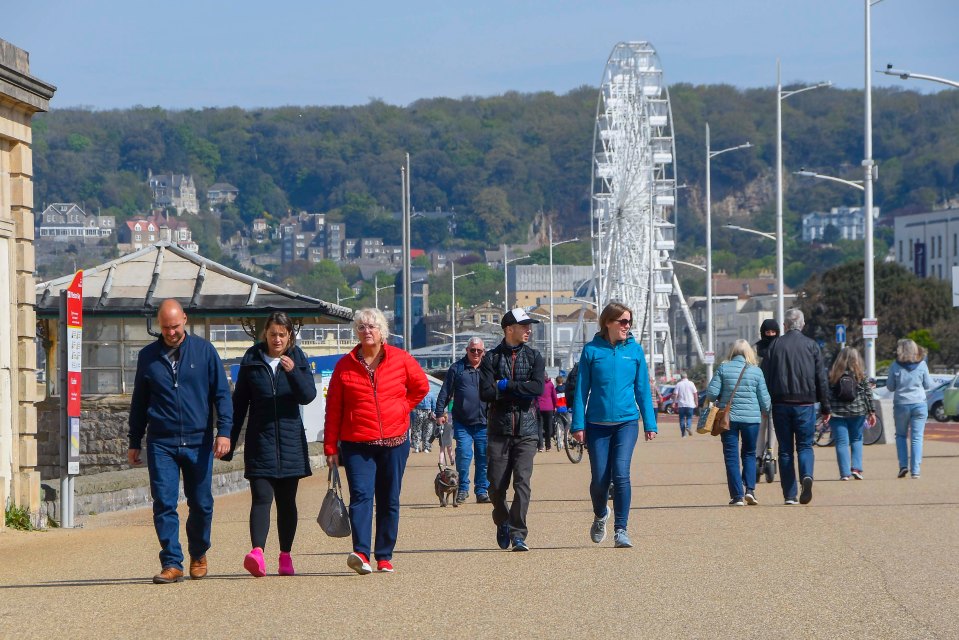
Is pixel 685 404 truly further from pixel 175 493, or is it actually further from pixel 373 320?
pixel 175 493

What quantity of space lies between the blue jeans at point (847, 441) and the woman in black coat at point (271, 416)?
1041cm

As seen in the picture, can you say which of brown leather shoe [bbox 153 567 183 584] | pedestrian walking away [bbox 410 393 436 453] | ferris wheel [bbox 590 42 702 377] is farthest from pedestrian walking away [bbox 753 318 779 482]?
ferris wheel [bbox 590 42 702 377]

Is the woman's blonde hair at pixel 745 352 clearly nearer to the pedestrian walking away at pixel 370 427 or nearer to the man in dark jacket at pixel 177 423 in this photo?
the pedestrian walking away at pixel 370 427

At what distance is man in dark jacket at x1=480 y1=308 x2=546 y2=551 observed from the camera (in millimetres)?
11820

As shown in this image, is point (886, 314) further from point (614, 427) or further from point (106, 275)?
point (614, 427)

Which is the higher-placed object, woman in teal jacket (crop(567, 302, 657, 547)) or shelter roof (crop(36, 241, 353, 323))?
shelter roof (crop(36, 241, 353, 323))

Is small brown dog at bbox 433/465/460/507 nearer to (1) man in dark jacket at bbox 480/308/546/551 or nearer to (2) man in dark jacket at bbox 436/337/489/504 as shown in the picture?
(2) man in dark jacket at bbox 436/337/489/504

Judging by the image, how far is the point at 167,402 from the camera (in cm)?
1022

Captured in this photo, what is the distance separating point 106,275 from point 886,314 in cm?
7604

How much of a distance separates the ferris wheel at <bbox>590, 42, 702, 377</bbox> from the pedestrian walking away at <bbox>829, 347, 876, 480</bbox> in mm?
51734

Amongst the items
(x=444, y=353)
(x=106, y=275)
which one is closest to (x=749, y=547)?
(x=106, y=275)

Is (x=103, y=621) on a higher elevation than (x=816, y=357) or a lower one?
lower

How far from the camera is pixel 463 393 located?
17297 millimetres

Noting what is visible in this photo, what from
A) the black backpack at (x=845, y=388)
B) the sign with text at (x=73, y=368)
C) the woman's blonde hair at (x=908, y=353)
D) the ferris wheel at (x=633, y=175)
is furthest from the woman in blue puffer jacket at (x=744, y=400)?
the ferris wheel at (x=633, y=175)
